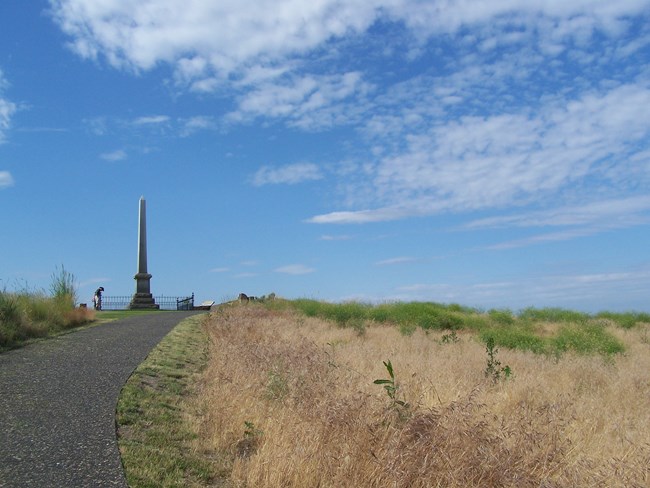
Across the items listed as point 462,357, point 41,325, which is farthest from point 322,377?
point 41,325

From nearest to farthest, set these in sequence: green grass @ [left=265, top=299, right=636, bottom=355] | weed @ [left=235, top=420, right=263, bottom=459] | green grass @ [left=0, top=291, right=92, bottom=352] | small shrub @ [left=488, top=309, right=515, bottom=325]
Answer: weed @ [left=235, top=420, right=263, bottom=459] < green grass @ [left=0, top=291, right=92, bottom=352] < green grass @ [left=265, top=299, right=636, bottom=355] < small shrub @ [left=488, top=309, right=515, bottom=325]

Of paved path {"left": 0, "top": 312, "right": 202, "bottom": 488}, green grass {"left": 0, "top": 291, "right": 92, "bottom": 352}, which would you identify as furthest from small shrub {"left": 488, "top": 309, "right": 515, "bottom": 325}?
paved path {"left": 0, "top": 312, "right": 202, "bottom": 488}

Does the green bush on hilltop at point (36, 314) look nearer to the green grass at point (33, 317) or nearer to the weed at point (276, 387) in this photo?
the green grass at point (33, 317)

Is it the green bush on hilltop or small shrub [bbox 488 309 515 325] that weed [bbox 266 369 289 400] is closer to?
the green bush on hilltop

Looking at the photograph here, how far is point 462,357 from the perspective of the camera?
12352mm

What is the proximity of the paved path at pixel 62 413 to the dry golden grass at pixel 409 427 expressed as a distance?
1082mm

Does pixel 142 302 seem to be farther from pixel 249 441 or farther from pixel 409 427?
pixel 409 427

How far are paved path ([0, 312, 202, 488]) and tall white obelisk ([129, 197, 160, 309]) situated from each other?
24.1 meters

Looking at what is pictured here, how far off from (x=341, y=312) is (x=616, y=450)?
18.1 m

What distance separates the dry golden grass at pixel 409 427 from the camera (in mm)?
4723

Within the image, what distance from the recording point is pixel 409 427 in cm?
533

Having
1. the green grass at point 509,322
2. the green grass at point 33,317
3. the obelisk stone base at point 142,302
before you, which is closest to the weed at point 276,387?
the green grass at point 33,317

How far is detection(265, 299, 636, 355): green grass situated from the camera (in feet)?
52.2

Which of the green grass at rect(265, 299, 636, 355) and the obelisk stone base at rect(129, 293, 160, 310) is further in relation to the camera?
the obelisk stone base at rect(129, 293, 160, 310)
